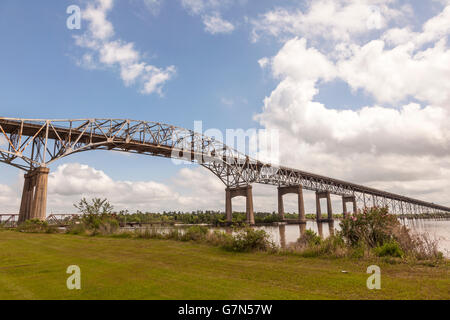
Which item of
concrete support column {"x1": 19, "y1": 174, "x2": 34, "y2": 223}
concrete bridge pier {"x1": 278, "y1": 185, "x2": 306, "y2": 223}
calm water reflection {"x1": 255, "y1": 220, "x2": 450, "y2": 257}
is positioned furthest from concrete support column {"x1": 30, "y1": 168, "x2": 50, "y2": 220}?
concrete bridge pier {"x1": 278, "y1": 185, "x2": 306, "y2": 223}

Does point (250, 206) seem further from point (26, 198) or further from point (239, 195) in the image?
point (26, 198)

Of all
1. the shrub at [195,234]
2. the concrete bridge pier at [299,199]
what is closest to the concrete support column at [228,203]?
the concrete bridge pier at [299,199]

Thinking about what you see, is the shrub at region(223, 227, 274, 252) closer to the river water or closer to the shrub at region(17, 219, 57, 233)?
the river water

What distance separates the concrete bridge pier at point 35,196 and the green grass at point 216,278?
28133 millimetres

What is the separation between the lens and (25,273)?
335 inches

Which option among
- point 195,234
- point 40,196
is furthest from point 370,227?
point 40,196

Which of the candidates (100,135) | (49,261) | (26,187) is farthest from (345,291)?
(100,135)

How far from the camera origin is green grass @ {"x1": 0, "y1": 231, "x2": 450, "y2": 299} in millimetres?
6109

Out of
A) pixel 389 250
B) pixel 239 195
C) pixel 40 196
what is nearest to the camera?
pixel 389 250

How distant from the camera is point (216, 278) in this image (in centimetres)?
756

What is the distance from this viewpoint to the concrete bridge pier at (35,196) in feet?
115

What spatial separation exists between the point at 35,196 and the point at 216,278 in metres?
36.7

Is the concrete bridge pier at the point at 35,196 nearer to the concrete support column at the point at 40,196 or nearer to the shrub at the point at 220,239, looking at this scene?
the concrete support column at the point at 40,196
